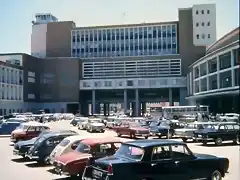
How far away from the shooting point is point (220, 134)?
22.8 metres

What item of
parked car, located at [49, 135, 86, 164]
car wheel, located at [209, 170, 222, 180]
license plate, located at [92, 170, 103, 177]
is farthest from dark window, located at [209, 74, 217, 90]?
license plate, located at [92, 170, 103, 177]

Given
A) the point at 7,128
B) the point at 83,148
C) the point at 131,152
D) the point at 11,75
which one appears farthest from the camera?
the point at 11,75

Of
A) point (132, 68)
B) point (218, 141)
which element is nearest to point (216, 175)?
point (218, 141)

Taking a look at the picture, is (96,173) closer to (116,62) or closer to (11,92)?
(11,92)

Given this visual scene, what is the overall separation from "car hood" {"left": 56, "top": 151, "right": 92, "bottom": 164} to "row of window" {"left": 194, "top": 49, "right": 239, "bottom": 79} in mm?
46512

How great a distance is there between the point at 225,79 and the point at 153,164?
55.6 m

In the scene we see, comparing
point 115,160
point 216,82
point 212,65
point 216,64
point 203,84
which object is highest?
point 212,65

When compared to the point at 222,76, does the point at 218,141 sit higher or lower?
lower

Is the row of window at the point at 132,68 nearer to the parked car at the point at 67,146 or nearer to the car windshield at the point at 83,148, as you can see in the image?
the parked car at the point at 67,146

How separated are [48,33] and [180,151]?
4571 inches

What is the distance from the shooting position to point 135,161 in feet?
28.7

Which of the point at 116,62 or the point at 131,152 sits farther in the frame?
the point at 116,62

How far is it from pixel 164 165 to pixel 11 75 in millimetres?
89738

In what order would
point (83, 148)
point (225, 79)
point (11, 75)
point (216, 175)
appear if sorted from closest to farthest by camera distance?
point (216, 175) < point (83, 148) < point (225, 79) < point (11, 75)
